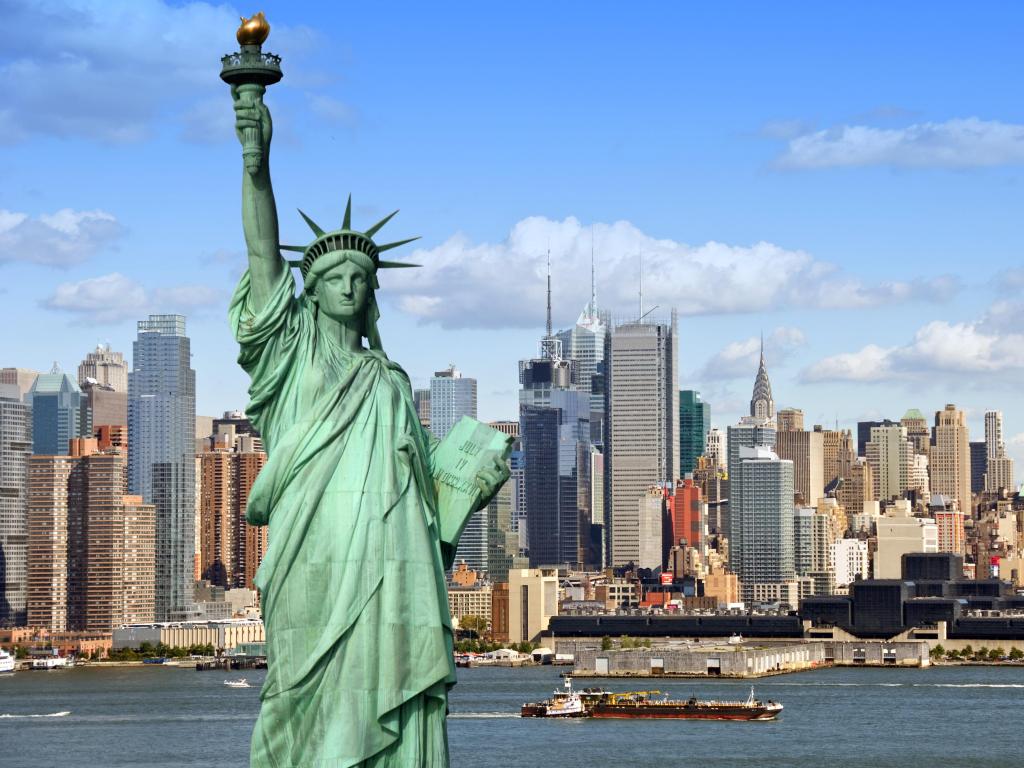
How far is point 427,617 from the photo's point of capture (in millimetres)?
14781

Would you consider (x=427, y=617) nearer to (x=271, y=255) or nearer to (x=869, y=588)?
(x=271, y=255)

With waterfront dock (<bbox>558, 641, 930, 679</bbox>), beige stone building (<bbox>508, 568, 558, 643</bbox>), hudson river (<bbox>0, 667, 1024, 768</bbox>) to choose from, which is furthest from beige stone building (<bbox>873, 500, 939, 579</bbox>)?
hudson river (<bbox>0, 667, 1024, 768</bbox>)

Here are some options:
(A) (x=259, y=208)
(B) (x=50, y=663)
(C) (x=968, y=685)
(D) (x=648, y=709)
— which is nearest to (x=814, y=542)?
(B) (x=50, y=663)

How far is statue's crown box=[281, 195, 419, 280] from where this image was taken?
1516cm

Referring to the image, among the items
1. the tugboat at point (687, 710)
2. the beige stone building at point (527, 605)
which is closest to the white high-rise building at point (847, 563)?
the beige stone building at point (527, 605)

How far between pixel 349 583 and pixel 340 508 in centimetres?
47

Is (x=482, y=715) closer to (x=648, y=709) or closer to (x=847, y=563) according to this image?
(x=648, y=709)

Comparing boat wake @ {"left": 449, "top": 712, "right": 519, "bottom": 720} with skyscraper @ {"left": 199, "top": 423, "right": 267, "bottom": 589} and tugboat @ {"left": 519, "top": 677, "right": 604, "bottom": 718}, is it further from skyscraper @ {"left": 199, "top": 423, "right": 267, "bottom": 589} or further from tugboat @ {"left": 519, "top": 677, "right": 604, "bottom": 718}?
skyscraper @ {"left": 199, "top": 423, "right": 267, "bottom": 589}

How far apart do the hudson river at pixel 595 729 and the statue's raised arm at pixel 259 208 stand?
121 ft

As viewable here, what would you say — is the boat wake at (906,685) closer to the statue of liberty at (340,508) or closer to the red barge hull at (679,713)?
the red barge hull at (679,713)

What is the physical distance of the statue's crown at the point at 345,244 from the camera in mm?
15164

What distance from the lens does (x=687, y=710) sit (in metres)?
73.8

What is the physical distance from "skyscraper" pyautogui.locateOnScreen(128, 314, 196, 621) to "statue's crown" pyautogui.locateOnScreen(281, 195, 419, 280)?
472 ft

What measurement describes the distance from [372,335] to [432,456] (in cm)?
89
